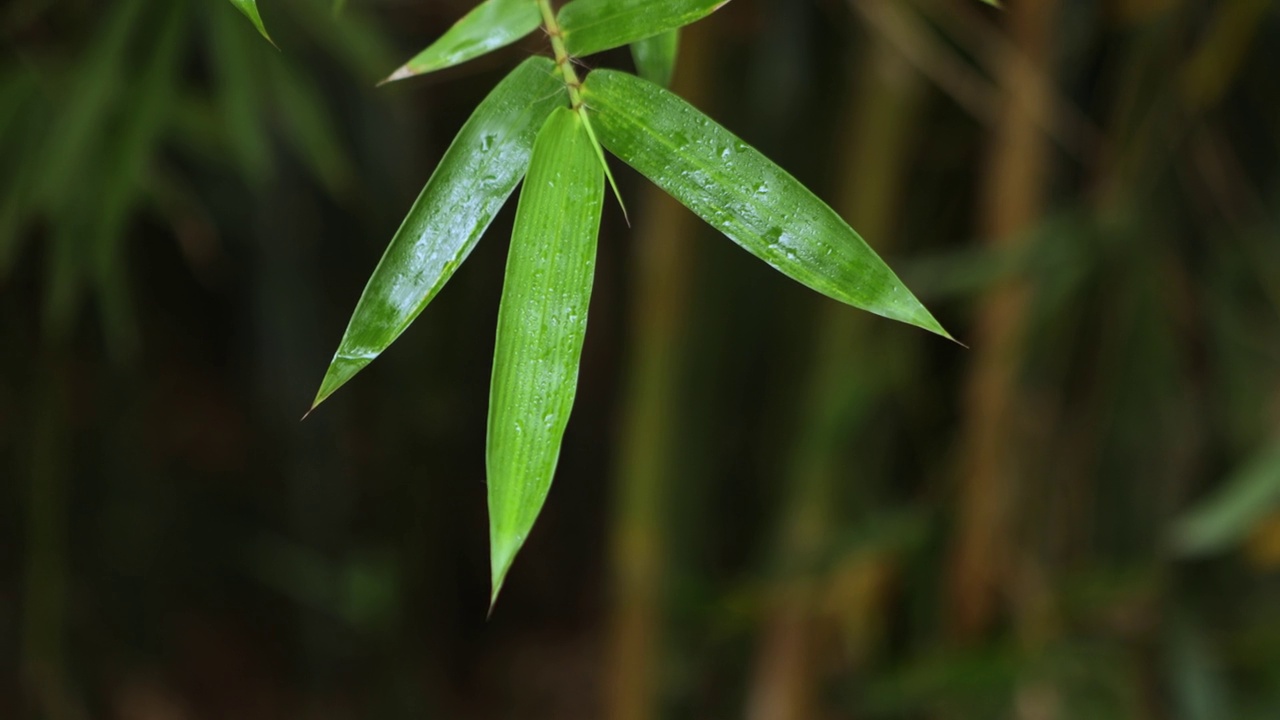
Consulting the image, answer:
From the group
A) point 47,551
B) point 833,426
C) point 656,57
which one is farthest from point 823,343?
point 47,551

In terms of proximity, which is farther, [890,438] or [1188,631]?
[890,438]

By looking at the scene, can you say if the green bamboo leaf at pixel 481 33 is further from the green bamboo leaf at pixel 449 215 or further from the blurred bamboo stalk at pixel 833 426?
the blurred bamboo stalk at pixel 833 426

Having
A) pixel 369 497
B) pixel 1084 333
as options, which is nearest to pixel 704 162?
pixel 1084 333

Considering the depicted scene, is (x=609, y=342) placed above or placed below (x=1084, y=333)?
below

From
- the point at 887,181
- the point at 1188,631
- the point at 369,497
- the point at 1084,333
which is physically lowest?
the point at 369,497

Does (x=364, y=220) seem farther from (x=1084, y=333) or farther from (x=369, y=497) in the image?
(x=1084, y=333)

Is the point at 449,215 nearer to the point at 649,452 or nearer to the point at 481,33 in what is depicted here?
the point at 481,33
